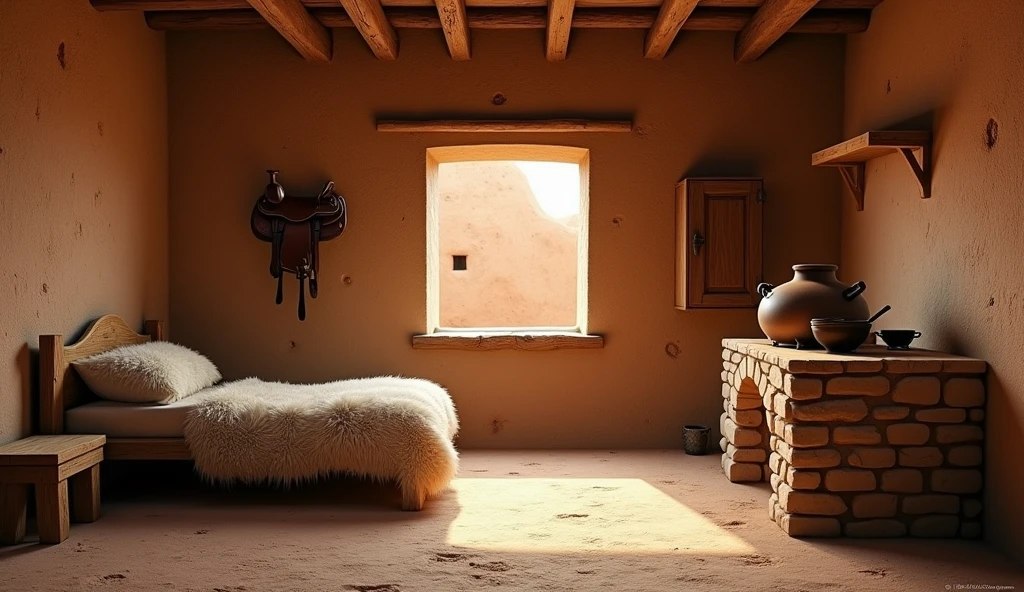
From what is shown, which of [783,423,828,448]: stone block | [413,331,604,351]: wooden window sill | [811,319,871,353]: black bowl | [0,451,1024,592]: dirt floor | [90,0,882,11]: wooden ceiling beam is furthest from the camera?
[413,331,604,351]: wooden window sill

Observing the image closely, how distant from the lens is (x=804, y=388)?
3.22 metres

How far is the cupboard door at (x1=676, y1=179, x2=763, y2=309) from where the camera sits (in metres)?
4.80

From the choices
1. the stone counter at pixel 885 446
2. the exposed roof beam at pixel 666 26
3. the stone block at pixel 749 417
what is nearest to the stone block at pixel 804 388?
the stone counter at pixel 885 446

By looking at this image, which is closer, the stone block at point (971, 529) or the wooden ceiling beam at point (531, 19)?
the stone block at point (971, 529)

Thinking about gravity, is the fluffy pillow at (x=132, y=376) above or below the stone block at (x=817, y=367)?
below

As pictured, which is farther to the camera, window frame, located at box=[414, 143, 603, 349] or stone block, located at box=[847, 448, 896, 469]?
window frame, located at box=[414, 143, 603, 349]

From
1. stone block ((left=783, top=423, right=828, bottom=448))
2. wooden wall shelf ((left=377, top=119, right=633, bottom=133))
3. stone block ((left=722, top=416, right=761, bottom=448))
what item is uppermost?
wooden wall shelf ((left=377, top=119, right=633, bottom=133))

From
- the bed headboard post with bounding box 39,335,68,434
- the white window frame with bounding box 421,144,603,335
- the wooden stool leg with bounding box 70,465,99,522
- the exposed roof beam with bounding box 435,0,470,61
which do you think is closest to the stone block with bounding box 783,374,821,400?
the white window frame with bounding box 421,144,603,335

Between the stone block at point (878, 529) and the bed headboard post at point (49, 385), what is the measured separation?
3653 mm

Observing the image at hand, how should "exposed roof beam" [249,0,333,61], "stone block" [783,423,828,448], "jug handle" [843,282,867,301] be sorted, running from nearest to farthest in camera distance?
"stone block" [783,423,828,448]
"jug handle" [843,282,867,301]
"exposed roof beam" [249,0,333,61]

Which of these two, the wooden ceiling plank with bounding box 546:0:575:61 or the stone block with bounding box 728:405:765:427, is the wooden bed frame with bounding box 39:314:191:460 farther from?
the wooden ceiling plank with bounding box 546:0:575:61

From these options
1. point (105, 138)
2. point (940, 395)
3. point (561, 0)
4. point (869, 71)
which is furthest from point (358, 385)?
point (869, 71)

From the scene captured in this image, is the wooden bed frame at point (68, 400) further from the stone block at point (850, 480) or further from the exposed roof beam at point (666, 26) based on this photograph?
the exposed roof beam at point (666, 26)

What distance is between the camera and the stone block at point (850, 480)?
3.23m
